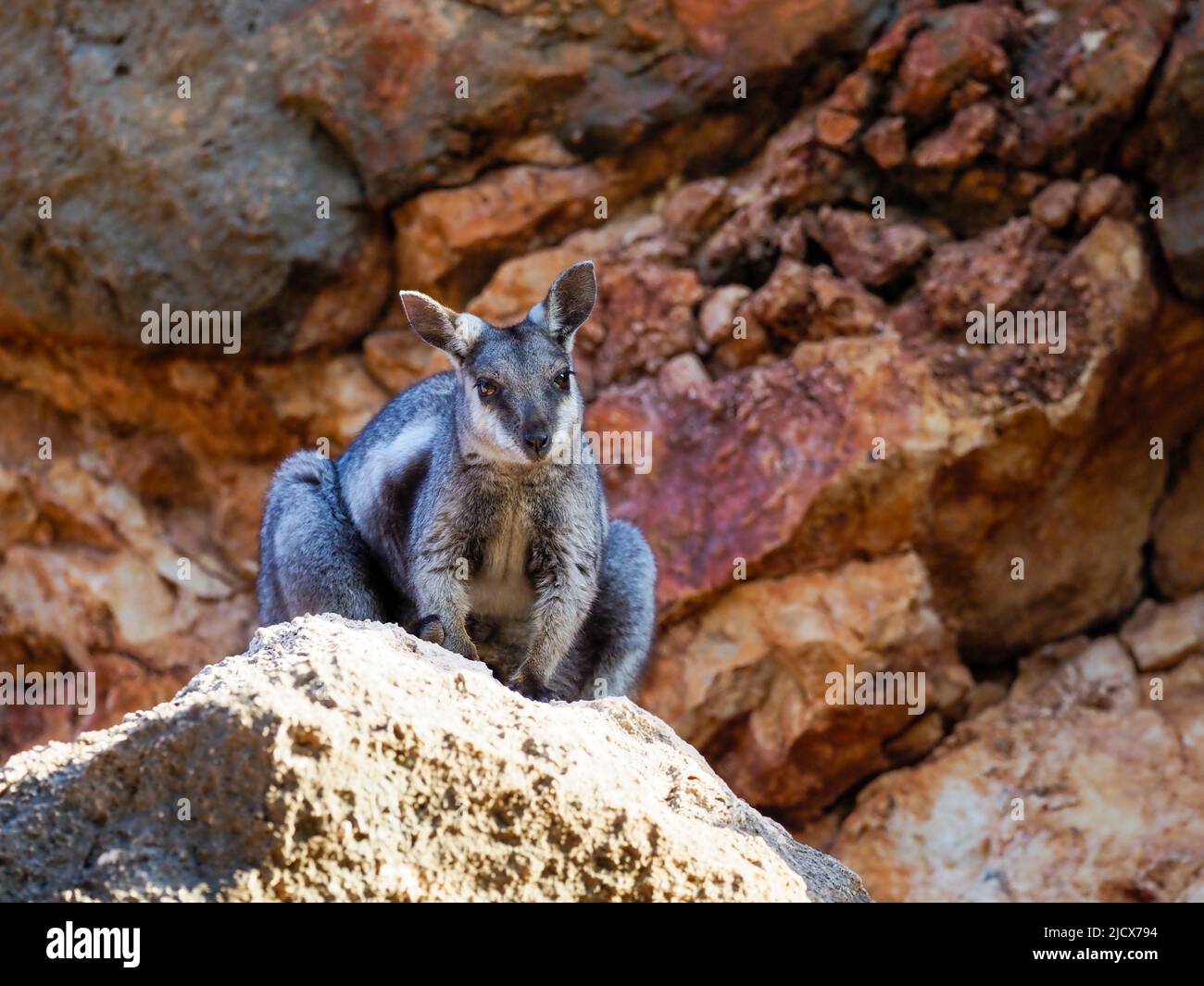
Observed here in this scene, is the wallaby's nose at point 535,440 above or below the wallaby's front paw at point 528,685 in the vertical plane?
above

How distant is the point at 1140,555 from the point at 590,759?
6.76m

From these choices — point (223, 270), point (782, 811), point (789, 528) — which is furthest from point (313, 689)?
point (223, 270)

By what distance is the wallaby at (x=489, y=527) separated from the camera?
6.16m

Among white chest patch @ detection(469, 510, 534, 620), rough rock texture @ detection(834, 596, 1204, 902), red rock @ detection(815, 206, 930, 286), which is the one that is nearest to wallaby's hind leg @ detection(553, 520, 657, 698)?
white chest patch @ detection(469, 510, 534, 620)

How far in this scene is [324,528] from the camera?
6.83 meters

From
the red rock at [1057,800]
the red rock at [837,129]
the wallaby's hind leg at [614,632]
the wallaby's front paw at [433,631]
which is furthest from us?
the red rock at [837,129]

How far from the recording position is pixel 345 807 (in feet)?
12.1

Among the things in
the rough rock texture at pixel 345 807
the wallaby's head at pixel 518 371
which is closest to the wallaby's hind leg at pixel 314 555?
the wallaby's head at pixel 518 371

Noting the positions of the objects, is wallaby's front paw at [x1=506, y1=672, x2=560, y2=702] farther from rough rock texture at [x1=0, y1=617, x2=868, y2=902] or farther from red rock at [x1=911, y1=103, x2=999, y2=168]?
red rock at [x1=911, y1=103, x2=999, y2=168]

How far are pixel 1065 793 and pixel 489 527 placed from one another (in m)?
4.50

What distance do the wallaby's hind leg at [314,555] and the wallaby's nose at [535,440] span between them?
49.0 inches

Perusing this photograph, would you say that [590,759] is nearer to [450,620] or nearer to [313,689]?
[313,689]

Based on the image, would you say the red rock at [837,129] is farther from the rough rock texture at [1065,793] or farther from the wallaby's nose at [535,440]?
the wallaby's nose at [535,440]

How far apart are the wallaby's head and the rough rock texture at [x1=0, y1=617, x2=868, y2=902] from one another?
192 cm
